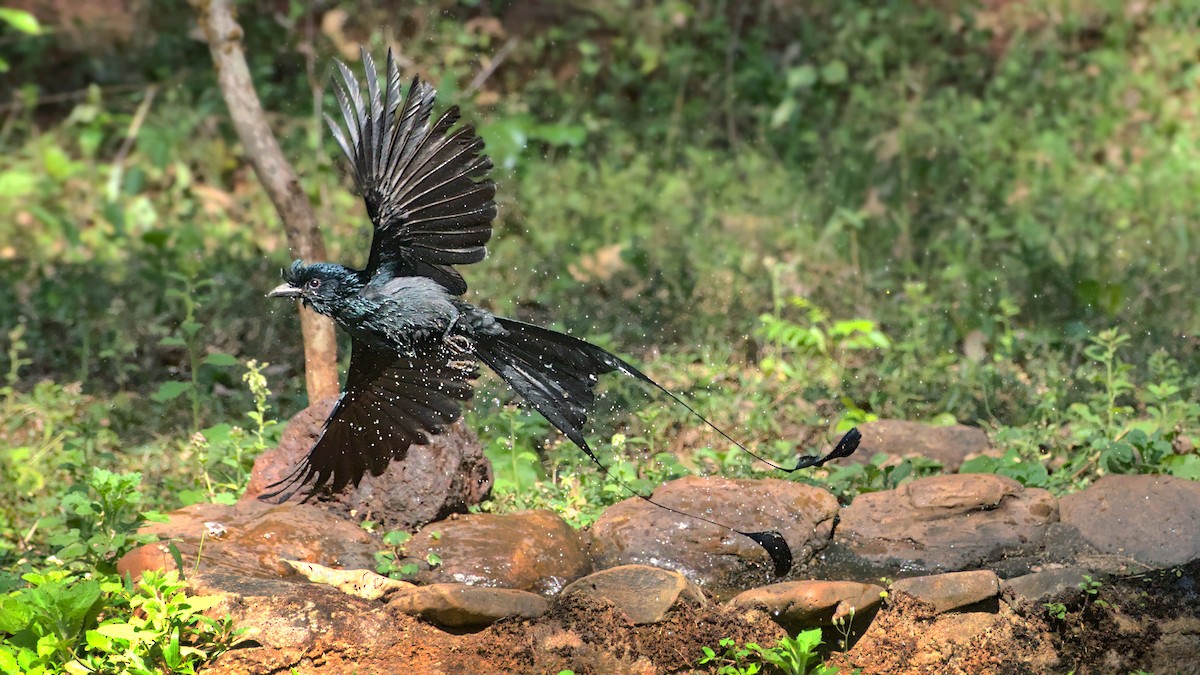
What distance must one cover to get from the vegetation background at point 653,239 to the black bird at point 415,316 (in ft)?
2.04

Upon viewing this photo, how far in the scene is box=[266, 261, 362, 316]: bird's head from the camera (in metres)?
4.28

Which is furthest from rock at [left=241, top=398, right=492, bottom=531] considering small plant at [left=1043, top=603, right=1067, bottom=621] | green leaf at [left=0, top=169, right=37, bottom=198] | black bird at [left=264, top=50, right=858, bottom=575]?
green leaf at [left=0, top=169, right=37, bottom=198]

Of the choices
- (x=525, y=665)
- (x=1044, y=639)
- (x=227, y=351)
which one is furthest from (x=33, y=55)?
(x=1044, y=639)

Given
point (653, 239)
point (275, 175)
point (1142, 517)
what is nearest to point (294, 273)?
point (275, 175)

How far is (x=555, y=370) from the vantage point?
14.3 feet

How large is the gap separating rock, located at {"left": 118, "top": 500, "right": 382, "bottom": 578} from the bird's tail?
696 mm

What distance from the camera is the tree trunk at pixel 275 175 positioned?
5.34 meters

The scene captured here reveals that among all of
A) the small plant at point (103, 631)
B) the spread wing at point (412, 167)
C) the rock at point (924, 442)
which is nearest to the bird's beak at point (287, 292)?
the spread wing at point (412, 167)

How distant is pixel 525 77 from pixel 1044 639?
664 centimetres

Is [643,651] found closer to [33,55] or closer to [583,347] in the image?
[583,347]

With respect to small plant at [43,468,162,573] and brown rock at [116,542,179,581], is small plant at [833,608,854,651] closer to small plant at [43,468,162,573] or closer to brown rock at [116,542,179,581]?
brown rock at [116,542,179,581]

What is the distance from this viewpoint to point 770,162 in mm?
8766

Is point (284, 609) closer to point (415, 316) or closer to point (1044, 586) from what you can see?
point (415, 316)

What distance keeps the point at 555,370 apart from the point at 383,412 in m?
0.58
